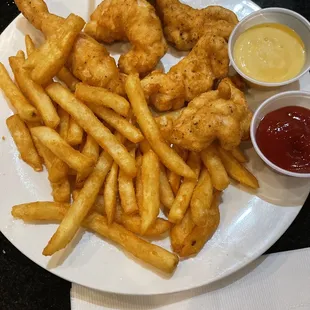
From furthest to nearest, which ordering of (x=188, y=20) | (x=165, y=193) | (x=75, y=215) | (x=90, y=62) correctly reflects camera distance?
(x=188, y=20) → (x=90, y=62) → (x=165, y=193) → (x=75, y=215)

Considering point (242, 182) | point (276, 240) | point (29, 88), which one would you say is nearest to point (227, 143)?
point (242, 182)

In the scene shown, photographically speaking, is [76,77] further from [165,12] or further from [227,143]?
[227,143]

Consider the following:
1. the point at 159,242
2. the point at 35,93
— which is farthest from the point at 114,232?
the point at 35,93

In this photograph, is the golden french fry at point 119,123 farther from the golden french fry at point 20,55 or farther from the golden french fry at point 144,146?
the golden french fry at point 20,55

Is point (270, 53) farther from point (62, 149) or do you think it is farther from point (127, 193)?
point (62, 149)

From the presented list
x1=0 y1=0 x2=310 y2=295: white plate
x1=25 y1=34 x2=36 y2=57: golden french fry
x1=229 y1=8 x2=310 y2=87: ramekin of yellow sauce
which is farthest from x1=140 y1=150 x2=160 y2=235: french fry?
x1=25 y1=34 x2=36 y2=57: golden french fry
